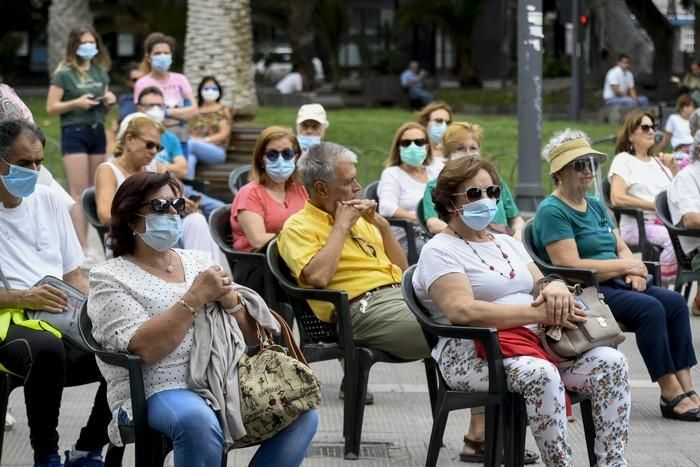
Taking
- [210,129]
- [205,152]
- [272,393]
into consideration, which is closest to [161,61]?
[205,152]

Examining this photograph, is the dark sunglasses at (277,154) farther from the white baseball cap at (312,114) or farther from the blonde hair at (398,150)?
the white baseball cap at (312,114)

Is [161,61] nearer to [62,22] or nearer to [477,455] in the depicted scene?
[477,455]

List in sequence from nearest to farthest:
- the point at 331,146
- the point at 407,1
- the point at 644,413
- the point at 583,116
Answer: the point at 331,146 → the point at 644,413 → the point at 583,116 → the point at 407,1

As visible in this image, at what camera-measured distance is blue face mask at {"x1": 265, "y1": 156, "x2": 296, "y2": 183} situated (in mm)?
7938

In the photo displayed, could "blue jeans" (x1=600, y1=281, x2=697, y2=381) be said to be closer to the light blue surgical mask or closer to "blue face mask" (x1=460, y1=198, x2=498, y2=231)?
"blue face mask" (x1=460, y1=198, x2=498, y2=231)

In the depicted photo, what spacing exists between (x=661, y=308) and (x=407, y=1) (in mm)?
34071

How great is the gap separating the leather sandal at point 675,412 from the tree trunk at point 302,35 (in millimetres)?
28336

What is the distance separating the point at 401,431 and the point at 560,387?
1.71 metres

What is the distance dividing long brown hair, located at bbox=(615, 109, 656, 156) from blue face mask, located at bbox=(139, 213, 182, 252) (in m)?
5.22

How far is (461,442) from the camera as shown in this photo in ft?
22.4

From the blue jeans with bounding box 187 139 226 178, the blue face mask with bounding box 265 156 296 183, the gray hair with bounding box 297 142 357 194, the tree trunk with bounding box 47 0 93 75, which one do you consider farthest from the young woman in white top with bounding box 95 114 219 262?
the tree trunk with bounding box 47 0 93 75

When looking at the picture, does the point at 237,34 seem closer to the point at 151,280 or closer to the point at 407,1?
the point at 151,280

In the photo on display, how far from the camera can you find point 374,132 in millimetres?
22406

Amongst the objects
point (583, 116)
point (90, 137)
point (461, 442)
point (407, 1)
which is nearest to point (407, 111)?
point (583, 116)
